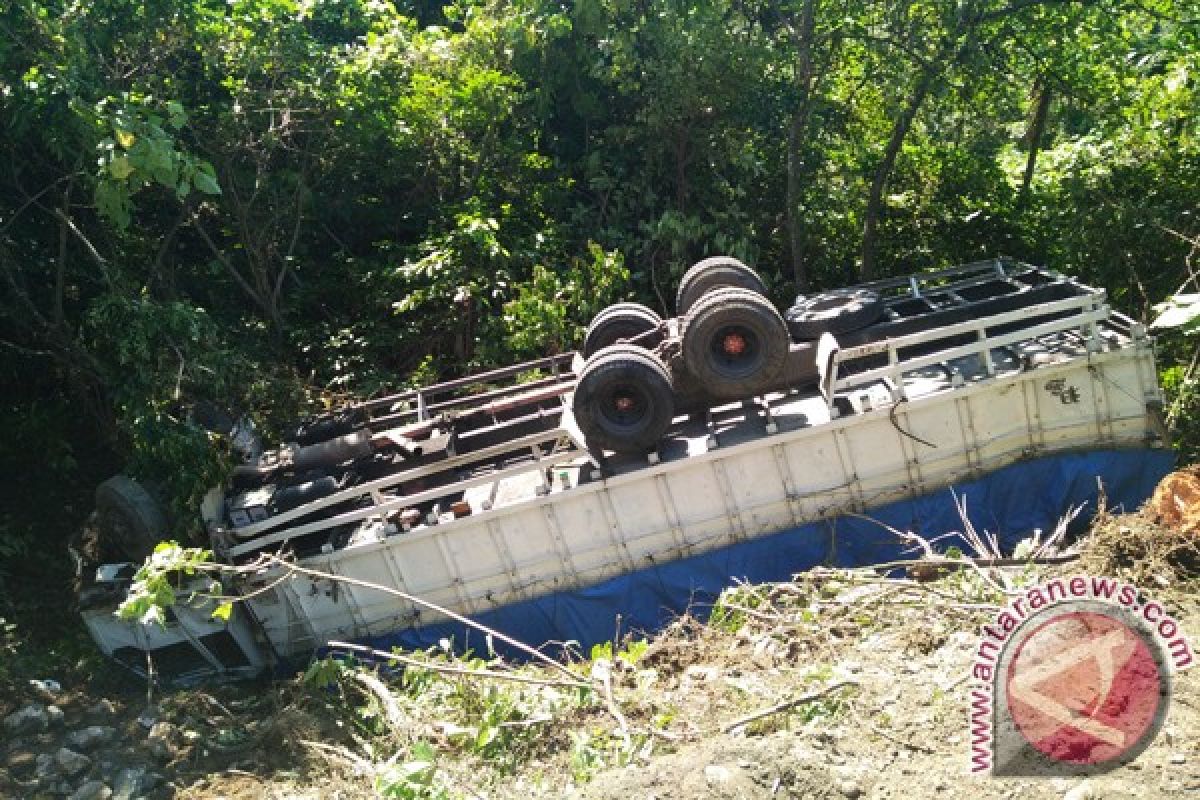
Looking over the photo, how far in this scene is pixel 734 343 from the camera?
795 cm

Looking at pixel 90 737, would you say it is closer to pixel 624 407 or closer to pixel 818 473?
pixel 624 407

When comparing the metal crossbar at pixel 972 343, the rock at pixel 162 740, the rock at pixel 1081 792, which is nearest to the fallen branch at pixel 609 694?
the rock at pixel 1081 792

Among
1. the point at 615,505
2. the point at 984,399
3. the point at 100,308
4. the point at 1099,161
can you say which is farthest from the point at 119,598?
the point at 1099,161

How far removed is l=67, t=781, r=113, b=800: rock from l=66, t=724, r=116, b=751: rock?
1.85 feet

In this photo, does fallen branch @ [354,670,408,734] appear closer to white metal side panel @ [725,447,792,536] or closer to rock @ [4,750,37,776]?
rock @ [4,750,37,776]

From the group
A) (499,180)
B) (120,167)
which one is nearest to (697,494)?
(120,167)

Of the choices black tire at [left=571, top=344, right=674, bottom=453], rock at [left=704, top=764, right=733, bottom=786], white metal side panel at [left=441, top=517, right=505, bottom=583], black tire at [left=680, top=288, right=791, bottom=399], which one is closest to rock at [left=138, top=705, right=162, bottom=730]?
white metal side panel at [left=441, top=517, right=505, bottom=583]

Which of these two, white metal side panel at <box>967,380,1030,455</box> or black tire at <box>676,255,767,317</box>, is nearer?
white metal side panel at <box>967,380,1030,455</box>

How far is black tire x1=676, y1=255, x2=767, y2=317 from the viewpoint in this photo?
9.37m

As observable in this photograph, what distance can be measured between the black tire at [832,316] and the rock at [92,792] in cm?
581

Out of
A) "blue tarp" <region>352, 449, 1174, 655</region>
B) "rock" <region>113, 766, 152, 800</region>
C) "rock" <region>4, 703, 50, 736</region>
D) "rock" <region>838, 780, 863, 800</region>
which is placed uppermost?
"rock" <region>4, 703, 50, 736</region>

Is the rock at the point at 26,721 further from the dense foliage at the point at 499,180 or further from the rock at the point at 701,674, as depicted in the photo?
the rock at the point at 701,674

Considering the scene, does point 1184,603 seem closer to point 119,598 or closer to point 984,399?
point 984,399

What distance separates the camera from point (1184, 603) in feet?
19.4
